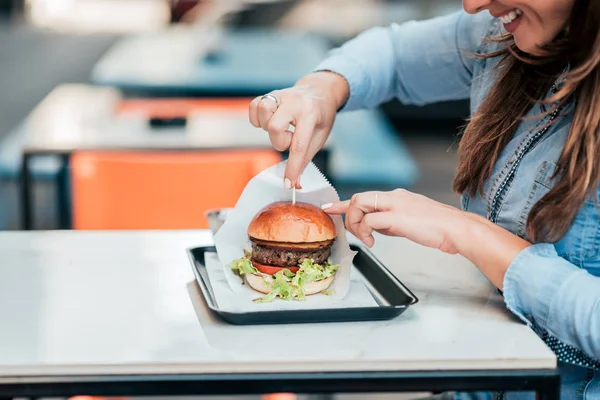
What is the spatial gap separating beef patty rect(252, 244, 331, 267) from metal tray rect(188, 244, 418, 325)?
10cm

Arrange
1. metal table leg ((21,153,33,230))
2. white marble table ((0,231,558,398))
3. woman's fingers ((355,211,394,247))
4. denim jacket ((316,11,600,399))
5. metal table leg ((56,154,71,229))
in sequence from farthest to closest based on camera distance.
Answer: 1. metal table leg ((56,154,71,229))
2. metal table leg ((21,153,33,230))
3. woman's fingers ((355,211,394,247))
4. denim jacket ((316,11,600,399))
5. white marble table ((0,231,558,398))

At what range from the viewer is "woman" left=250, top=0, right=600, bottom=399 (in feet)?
4.34

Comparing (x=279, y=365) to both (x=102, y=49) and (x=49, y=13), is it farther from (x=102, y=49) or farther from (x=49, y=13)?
(x=49, y=13)

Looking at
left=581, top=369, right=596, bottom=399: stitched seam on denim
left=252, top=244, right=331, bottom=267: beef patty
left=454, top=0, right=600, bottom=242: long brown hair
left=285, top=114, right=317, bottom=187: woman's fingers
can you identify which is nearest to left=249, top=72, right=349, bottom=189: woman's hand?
left=285, top=114, right=317, bottom=187: woman's fingers

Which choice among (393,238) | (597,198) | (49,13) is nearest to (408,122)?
(393,238)

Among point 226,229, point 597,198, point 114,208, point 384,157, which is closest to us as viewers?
point 597,198

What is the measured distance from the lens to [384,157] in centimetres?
387

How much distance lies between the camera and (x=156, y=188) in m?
2.77

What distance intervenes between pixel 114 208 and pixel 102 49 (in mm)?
8673

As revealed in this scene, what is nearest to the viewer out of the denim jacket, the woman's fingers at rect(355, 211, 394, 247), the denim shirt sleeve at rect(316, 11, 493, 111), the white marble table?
the white marble table

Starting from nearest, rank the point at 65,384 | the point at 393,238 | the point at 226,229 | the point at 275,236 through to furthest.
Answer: the point at 65,384
the point at 275,236
the point at 226,229
the point at 393,238

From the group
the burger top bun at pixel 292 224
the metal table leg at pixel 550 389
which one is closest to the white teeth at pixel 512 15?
the burger top bun at pixel 292 224

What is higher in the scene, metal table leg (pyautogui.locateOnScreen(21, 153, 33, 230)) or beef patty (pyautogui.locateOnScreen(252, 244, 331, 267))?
beef patty (pyautogui.locateOnScreen(252, 244, 331, 267))

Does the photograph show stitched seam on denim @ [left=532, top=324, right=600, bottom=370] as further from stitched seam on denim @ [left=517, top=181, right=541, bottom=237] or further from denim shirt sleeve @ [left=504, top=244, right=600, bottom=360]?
stitched seam on denim @ [left=517, top=181, right=541, bottom=237]
